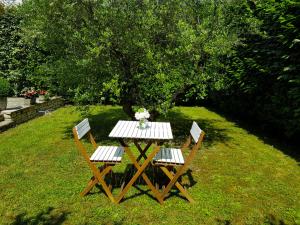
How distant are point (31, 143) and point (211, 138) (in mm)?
5896

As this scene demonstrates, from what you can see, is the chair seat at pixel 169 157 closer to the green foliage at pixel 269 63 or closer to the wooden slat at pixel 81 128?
the wooden slat at pixel 81 128

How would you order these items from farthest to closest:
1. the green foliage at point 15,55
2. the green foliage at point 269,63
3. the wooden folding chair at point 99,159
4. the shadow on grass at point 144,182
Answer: the green foliage at point 15,55
the green foliage at point 269,63
the shadow on grass at point 144,182
the wooden folding chair at point 99,159

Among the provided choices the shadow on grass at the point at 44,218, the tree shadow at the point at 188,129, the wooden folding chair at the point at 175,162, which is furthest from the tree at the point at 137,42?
the shadow on grass at the point at 44,218

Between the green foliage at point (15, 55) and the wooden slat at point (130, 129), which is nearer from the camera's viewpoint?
the wooden slat at point (130, 129)

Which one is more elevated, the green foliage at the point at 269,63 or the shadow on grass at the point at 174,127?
the green foliage at the point at 269,63

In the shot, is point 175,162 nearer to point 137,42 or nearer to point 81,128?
point 81,128

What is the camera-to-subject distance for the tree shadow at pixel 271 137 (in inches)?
349

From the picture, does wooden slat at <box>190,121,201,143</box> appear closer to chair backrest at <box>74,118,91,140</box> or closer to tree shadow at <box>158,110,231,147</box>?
chair backrest at <box>74,118,91,140</box>

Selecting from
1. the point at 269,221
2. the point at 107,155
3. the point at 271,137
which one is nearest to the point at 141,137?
the point at 107,155

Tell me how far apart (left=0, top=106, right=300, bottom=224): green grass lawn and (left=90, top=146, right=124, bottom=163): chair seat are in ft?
2.65

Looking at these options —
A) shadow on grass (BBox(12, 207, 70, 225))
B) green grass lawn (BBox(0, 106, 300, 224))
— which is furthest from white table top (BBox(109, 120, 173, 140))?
shadow on grass (BBox(12, 207, 70, 225))

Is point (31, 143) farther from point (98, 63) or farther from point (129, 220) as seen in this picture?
point (129, 220)

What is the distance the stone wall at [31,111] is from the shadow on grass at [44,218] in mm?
6877

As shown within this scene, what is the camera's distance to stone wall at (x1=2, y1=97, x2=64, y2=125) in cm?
1112
